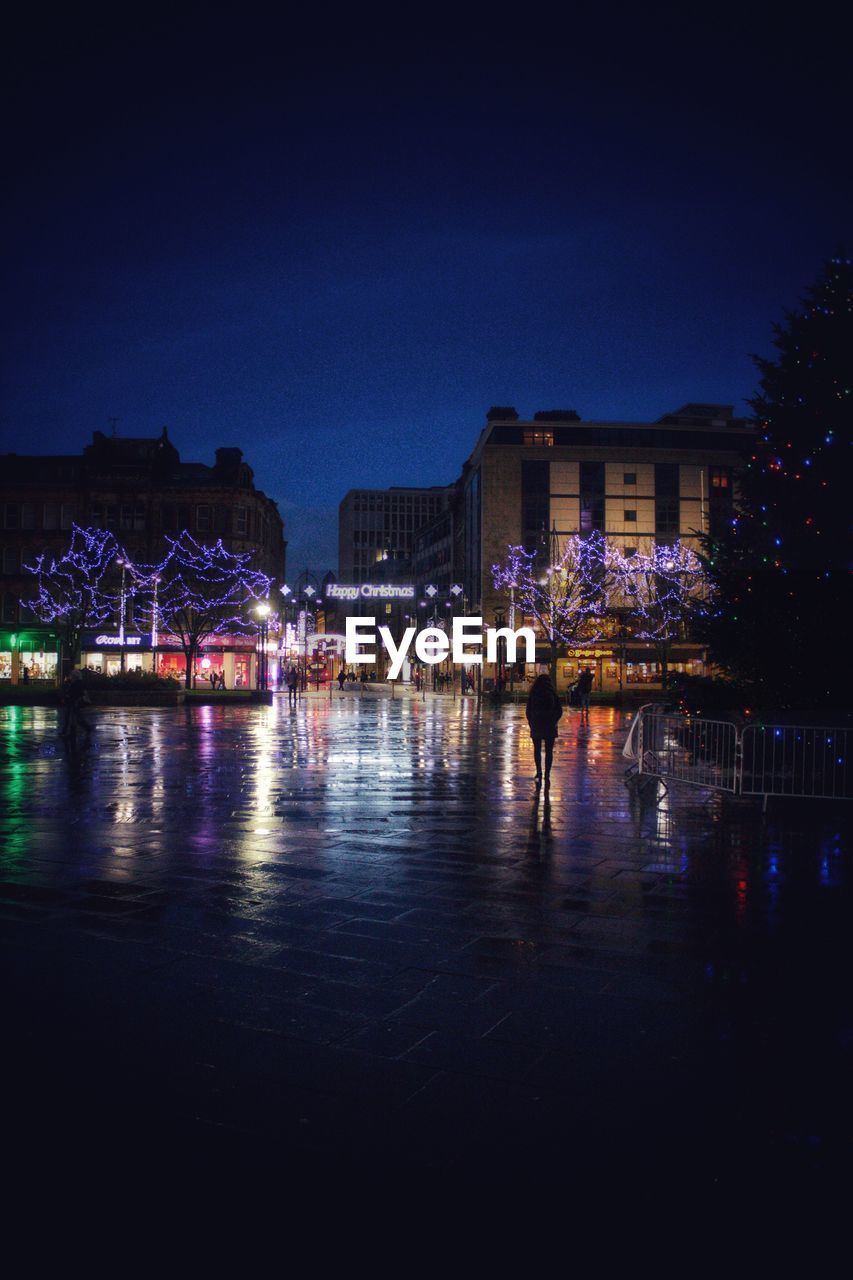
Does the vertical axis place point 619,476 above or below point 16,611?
above

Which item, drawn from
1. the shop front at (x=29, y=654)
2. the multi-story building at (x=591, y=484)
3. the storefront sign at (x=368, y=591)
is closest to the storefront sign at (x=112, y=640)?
the shop front at (x=29, y=654)

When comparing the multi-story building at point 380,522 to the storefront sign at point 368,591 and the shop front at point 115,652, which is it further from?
the storefront sign at point 368,591

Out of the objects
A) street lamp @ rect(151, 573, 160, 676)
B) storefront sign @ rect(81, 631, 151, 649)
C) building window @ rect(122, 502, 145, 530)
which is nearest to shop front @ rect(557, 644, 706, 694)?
street lamp @ rect(151, 573, 160, 676)

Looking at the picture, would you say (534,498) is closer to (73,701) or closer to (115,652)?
(115,652)

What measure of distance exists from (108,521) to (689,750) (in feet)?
186

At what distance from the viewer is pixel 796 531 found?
15430 mm

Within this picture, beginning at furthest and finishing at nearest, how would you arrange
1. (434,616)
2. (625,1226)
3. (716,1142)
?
(434,616) < (716,1142) < (625,1226)

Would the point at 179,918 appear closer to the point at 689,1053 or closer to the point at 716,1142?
the point at 689,1053

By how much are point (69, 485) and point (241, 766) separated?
5212 centimetres

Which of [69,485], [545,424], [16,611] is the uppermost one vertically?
[545,424]

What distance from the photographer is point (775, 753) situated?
41.4 ft

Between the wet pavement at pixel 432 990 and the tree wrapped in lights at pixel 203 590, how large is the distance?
45.1 m

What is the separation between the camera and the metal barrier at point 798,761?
1209cm

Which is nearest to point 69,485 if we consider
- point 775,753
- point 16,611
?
point 16,611
